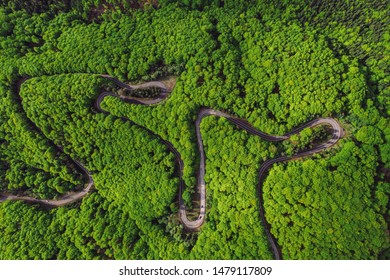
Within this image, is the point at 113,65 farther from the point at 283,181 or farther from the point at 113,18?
the point at 283,181

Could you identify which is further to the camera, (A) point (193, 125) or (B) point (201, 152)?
(B) point (201, 152)

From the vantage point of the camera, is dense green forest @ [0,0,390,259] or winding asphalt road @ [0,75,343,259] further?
winding asphalt road @ [0,75,343,259]

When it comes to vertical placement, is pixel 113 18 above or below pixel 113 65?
above

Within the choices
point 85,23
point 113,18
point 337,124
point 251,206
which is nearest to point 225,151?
point 251,206

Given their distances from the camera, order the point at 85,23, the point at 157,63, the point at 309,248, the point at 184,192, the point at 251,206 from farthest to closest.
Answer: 1. the point at 85,23
2. the point at 157,63
3. the point at 184,192
4. the point at 251,206
5. the point at 309,248

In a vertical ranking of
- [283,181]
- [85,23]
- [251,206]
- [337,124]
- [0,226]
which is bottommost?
[0,226]

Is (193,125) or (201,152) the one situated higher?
(193,125)

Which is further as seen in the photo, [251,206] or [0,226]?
[0,226]

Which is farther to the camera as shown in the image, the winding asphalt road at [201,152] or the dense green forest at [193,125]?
the winding asphalt road at [201,152]
